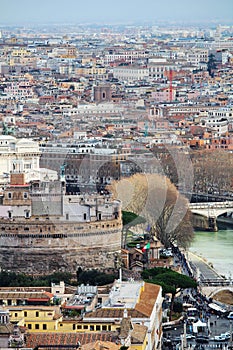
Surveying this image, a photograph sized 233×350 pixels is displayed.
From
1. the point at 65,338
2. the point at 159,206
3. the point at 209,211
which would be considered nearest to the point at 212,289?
the point at 159,206

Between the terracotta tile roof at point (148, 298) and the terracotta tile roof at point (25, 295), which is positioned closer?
the terracotta tile roof at point (148, 298)

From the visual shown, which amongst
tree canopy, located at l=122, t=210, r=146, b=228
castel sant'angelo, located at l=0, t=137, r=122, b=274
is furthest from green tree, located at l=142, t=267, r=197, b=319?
tree canopy, located at l=122, t=210, r=146, b=228

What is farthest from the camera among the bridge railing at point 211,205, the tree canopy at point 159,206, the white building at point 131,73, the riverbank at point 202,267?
the white building at point 131,73

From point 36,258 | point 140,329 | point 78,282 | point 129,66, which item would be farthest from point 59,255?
point 129,66

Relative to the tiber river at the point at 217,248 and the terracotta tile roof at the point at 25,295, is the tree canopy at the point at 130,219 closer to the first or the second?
the tiber river at the point at 217,248

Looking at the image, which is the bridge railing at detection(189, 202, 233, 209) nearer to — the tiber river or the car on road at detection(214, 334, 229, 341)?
the tiber river

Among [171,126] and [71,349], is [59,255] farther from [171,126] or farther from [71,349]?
[171,126]

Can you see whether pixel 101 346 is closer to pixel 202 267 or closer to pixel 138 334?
pixel 138 334

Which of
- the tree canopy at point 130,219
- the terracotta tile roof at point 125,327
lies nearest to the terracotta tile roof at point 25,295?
the terracotta tile roof at point 125,327
